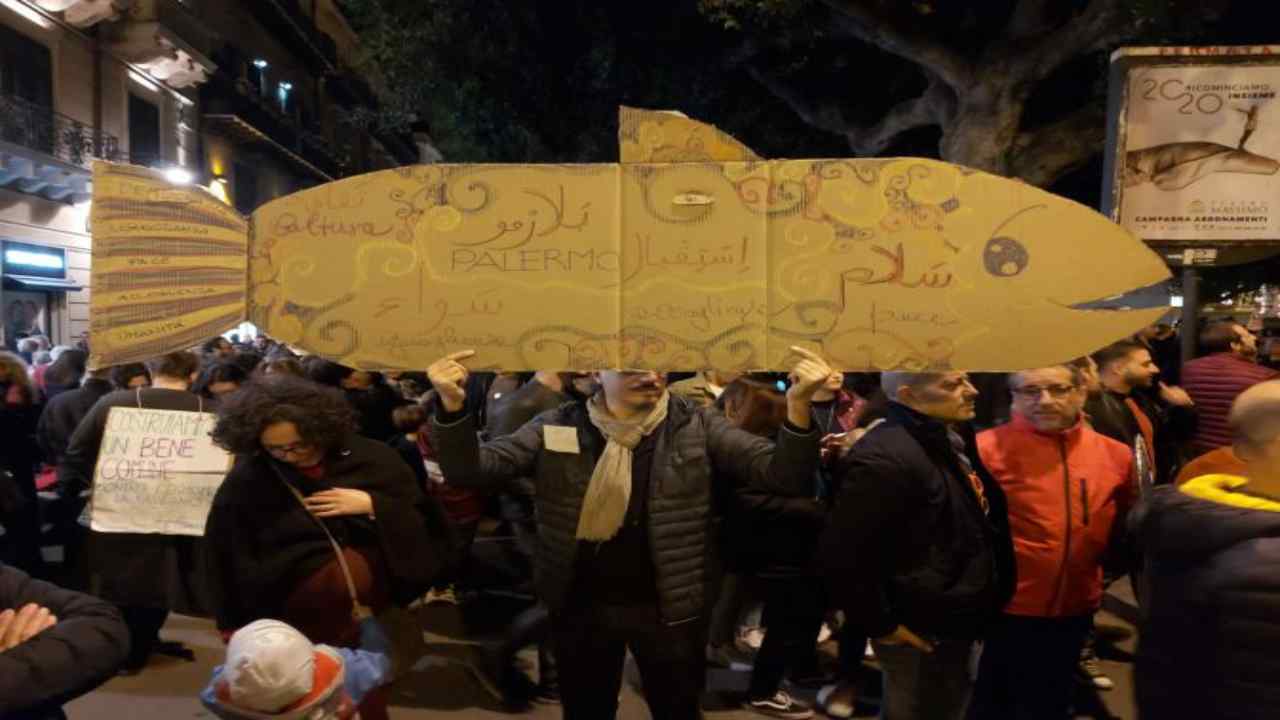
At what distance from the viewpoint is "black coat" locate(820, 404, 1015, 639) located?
2.86 meters

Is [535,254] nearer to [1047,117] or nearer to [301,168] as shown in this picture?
[1047,117]

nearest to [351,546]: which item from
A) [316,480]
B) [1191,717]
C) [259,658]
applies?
[316,480]

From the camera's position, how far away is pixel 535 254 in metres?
2.73

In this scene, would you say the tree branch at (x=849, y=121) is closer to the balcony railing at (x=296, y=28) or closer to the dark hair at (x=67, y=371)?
the dark hair at (x=67, y=371)

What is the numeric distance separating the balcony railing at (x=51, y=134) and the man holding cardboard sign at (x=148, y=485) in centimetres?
1369

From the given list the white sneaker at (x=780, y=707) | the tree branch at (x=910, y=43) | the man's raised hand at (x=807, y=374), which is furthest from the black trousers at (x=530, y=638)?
the tree branch at (x=910, y=43)

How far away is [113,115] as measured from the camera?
19.6 m

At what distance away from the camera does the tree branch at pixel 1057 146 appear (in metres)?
9.68

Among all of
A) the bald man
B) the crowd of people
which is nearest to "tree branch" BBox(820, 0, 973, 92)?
the crowd of people

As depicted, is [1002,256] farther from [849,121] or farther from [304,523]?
[849,121]

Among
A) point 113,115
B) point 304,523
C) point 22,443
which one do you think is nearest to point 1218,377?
point 304,523

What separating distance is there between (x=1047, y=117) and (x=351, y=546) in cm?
1186

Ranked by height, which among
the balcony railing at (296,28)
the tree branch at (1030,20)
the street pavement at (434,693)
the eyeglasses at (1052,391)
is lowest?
the street pavement at (434,693)

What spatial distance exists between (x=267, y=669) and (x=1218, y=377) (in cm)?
515
